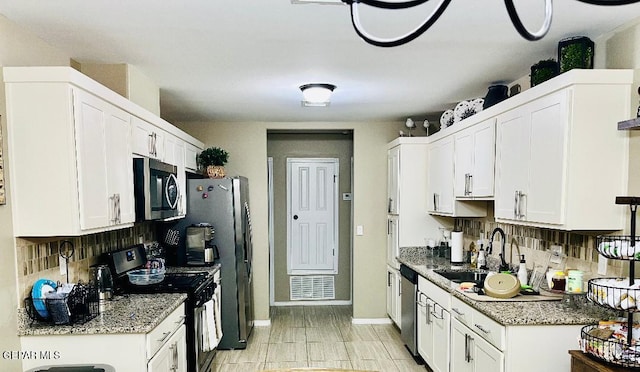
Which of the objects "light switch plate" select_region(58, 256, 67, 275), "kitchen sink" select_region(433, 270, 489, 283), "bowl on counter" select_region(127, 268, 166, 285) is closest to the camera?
"light switch plate" select_region(58, 256, 67, 275)

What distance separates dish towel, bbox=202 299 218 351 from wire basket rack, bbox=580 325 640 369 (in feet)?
8.37

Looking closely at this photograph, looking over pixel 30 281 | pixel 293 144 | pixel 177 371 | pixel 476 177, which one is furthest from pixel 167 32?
pixel 293 144

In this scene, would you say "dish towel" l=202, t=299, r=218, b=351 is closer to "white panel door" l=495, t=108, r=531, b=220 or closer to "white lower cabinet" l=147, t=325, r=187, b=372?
"white lower cabinet" l=147, t=325, r=187, b=372

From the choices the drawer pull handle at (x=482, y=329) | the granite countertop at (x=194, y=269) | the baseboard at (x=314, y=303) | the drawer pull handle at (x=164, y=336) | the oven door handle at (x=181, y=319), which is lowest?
the baseboard at (x=314, y=303)

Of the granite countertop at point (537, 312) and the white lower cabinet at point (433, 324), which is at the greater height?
the granite countertop at point (537, 312)

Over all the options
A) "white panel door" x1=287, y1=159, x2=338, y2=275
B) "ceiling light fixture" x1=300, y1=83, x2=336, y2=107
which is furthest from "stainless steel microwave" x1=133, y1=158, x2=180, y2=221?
"white panel door" x1=287, y1=159, x2=338, y2=275

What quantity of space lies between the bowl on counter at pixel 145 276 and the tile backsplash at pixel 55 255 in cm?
27

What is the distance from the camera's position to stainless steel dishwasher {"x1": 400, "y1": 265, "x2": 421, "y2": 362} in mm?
3801

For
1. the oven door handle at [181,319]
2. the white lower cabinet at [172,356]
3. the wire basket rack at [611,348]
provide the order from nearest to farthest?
the wire basket rack at [611,348], the white lower cabinet at [172,356], the oven door handle at [181,319]

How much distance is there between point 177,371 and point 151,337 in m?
0.63

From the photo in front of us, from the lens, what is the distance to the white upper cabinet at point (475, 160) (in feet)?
10.1

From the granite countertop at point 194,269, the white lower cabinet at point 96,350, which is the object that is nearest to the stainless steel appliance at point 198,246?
the granite countertop at point 194,269

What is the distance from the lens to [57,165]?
2039 mm

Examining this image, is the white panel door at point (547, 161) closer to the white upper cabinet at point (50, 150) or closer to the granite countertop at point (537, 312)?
the granite countertop at point (537, 312)
